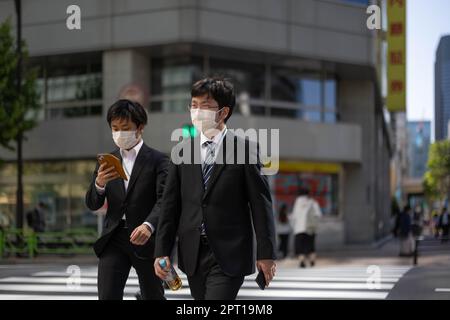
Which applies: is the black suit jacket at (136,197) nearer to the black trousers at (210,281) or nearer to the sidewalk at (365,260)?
the black trousers at (210,281)

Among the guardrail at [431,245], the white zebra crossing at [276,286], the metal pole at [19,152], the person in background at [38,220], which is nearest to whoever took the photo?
Answer: the white zebra crossing at [276,286]

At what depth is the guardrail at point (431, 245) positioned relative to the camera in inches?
472

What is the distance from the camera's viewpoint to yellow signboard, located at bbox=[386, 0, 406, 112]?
70.8 feet

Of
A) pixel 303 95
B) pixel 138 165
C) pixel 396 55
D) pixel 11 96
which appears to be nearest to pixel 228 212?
pixel 138 165

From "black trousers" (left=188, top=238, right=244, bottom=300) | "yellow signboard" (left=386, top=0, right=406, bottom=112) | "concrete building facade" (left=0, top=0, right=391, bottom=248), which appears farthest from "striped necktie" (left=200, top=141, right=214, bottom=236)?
"yellow signboard" (left=386, top=0, right=406, bottom=112)

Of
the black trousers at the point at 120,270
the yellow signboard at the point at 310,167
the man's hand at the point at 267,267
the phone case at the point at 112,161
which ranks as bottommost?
the black trousers at the point at 120,270

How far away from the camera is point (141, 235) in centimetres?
415

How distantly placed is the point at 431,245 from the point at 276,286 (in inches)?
166

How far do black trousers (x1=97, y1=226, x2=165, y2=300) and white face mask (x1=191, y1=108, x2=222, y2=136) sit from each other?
108 centimetres

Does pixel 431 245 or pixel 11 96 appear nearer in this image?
pixel 431 245

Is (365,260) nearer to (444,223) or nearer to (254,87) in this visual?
(254,87)

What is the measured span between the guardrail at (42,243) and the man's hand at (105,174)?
13263mm

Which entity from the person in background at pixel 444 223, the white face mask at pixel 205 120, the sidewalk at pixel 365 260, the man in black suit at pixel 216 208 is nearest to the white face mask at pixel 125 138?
the man in black suit at pixel 216 208

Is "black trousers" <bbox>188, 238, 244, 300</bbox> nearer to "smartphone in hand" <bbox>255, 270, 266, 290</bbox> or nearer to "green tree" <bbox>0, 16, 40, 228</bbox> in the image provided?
"smartphone in hand" <bbox>255, 270, 266, 290</bbox>
